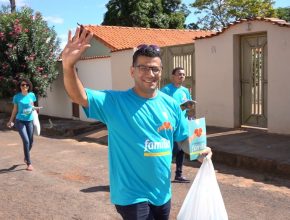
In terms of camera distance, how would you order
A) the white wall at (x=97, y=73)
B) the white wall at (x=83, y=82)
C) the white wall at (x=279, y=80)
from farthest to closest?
the white wall at (x=83, y=82) → the white wall at (x=97, y=73) → the white wall at (x=279, y=80)

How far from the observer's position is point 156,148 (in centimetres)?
281

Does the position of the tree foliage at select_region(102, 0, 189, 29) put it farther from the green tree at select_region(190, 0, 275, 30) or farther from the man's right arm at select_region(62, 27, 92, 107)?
the man's right arm at select_region(62, 27, 92, 107)

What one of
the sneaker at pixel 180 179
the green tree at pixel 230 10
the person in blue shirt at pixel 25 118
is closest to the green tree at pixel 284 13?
the green tree at pixel 230 10

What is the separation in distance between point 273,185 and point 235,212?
1454 mm

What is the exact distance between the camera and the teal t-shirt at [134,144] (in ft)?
9.09

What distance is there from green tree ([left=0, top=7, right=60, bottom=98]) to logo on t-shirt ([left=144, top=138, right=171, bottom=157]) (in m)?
13.3

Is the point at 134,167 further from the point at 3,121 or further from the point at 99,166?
the point at 3,121

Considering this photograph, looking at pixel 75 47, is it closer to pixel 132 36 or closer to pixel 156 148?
pixel 156 148

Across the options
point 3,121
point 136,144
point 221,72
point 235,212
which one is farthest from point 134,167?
point 3,121

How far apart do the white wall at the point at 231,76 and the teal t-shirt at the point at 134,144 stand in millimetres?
6963

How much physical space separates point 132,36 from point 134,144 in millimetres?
14863

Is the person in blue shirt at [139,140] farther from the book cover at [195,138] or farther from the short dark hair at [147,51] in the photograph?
the book cover at [195,138]

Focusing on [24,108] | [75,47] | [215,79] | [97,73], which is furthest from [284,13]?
[75,47]

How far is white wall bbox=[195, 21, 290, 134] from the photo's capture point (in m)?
9.24
